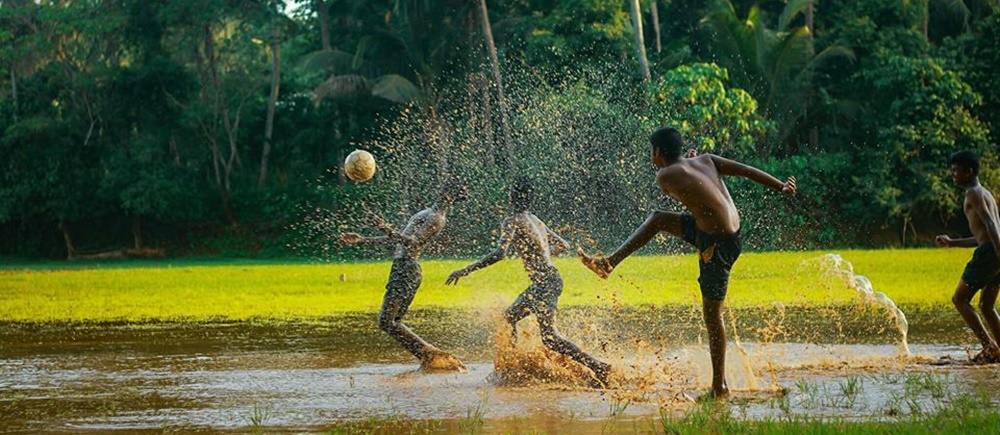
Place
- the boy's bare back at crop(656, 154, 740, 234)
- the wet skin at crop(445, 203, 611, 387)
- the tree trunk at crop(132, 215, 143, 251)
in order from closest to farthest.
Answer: the boy's bare back at crop(656, 154, 740, 234)
the wet skin at crop(445, 203, 611, 387)
the tree trunk at crop(132, 215, 143, 251)

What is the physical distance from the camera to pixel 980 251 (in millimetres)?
10648

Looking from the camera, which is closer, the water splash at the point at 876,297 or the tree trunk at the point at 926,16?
the water splash at the point at 876,297

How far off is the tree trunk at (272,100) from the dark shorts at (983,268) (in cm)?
3167

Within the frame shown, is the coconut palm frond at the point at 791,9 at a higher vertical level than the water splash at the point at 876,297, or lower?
higher

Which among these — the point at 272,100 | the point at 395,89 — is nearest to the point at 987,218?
the point at 395,89

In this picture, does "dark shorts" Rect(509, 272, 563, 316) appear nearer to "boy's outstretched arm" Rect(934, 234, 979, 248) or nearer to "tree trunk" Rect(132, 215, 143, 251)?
"boy's outstretched arm" Rect(934, 234, 979, 248)

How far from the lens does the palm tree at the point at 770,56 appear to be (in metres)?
34.5

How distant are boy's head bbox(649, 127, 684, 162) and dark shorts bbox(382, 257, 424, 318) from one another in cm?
286

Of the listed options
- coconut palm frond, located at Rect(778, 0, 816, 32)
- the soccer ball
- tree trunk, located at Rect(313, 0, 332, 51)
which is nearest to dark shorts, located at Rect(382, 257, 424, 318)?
the soccer ball

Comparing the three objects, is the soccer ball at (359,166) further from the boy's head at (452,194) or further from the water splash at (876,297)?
the water splash at (876,297)

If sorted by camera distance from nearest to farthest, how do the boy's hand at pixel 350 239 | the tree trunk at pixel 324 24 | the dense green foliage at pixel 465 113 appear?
1. the boy's hand at pixel 350 239
2. the dense green foliage at pixel 465 113
3. the tree trunk at pixel 324 24

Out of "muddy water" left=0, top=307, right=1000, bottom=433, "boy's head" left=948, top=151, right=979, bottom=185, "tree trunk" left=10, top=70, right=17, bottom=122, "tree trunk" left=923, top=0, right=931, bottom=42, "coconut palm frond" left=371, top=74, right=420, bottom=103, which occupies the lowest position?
"muddy water" left=0, top=307, right=1000, bottom=433

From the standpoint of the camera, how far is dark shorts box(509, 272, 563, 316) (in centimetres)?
1021

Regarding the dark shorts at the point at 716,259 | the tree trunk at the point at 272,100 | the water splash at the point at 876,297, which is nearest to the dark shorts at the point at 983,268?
the water splash at the point at 876,297
